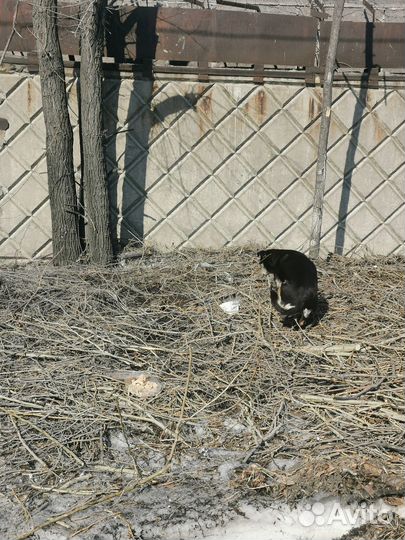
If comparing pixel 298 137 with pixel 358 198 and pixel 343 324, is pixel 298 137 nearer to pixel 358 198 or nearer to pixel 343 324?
pixel 358 198

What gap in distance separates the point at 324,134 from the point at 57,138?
8.02ft

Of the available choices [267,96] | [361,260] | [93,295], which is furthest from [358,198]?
[93,295]

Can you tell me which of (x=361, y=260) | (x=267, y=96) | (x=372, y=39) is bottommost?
(x=361, y=260)

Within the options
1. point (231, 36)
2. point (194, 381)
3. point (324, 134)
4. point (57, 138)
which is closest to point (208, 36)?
point (231, 36)

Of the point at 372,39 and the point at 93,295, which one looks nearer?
the point at 93,295

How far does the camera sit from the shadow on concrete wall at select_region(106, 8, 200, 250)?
248 inches

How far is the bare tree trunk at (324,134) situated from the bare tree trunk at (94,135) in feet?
6.47

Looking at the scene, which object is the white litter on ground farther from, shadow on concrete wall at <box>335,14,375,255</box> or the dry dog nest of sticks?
shadow on concrete wall at <box>335,14,375,255</box>

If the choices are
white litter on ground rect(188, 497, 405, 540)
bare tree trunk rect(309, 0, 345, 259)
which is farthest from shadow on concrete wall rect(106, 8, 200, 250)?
white litter on ground rect(188, 497, 405, 540)

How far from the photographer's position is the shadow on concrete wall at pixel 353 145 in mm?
6586

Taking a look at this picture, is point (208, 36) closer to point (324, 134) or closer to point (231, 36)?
point (231, 36)

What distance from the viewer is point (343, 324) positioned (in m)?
5.12

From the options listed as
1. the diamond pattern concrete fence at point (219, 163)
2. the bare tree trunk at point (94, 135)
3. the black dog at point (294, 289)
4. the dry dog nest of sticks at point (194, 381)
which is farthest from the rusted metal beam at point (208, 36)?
the black dog at point (294, 289)

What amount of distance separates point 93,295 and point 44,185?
1.64m
